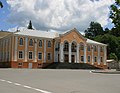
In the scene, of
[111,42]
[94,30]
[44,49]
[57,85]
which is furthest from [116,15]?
[94,30]

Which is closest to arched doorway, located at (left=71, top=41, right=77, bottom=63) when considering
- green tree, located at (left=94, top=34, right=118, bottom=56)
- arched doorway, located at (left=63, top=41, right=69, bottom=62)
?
Answer: arched doorway, located at (left=63, top=41, right=69, bottom=62)

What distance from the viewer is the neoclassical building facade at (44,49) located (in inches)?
2515

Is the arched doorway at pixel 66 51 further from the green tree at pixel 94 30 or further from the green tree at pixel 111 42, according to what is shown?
the green tree at pixel 94 30

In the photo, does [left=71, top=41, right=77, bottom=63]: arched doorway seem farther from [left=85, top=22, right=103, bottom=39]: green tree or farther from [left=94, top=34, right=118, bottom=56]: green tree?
[left=85, top=22, right=103, bottom=39]: green tree

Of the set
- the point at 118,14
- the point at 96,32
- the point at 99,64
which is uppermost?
the point at 96,32

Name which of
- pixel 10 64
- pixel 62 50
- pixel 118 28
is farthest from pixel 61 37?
pixel 118 28

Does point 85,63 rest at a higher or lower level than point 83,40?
lower

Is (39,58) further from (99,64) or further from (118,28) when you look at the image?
(118,28)

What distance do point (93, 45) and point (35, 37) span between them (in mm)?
18969

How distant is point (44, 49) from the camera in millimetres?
67938

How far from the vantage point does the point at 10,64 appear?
2488 inches

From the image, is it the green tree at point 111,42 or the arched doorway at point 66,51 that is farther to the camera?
the green tree at point 111,42

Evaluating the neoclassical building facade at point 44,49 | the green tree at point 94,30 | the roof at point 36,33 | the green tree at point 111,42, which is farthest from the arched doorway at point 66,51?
the green tree at point 94,30

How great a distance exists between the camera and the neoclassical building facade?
210 ft
